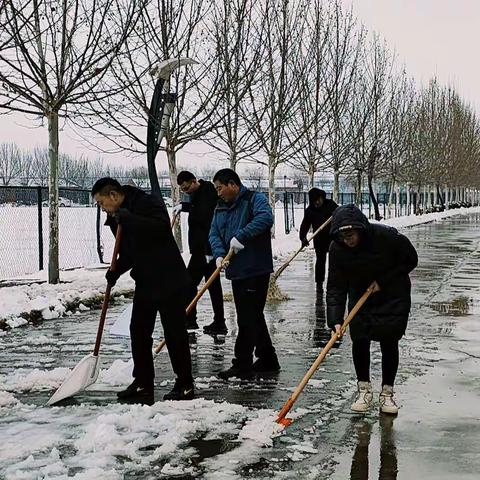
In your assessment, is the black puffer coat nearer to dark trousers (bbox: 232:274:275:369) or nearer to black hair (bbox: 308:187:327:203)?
dark trousers (bbox: 232:274:275:369)

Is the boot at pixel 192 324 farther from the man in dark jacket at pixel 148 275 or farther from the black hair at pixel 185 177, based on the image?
the man in dark jacket at pixel 148 275

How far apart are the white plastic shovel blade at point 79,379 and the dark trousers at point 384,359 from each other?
1.98 meters

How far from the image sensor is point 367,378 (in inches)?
223

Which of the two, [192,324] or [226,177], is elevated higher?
[226,177]

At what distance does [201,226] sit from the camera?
859 centimetres

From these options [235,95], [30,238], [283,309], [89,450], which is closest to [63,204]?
[30,238]

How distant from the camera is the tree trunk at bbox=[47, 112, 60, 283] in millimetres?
12203

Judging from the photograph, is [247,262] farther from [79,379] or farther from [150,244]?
[79,379]

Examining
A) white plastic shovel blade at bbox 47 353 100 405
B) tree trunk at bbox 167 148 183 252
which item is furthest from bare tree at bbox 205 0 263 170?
white plastic shovel blade at bbox 47 353 100 405

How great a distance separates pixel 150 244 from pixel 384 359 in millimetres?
1840

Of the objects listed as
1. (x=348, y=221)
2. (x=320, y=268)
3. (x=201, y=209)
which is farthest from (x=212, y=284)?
(x=320, y=268)

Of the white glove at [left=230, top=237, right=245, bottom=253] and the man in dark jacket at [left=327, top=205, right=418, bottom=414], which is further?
the white glove at [left=230, top=237, right=245, bottom=253]

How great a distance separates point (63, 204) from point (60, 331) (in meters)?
17.5

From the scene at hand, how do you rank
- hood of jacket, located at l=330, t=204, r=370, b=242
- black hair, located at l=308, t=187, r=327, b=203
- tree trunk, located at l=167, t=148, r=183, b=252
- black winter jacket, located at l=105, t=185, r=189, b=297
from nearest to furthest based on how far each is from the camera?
hood of jacket, located at l=330, t=204, r=370, b=242, black winter jacket, located at l=105, t=185, r=189, b=297, black hair, located at l=308, t=187, r=327, b=203, tree trunk, located at l=167, t=148, r=183, b=252
